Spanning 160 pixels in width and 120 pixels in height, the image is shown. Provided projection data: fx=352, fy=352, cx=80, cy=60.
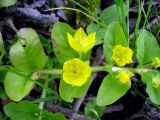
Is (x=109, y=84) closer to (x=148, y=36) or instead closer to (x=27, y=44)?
(x=148, y=36)

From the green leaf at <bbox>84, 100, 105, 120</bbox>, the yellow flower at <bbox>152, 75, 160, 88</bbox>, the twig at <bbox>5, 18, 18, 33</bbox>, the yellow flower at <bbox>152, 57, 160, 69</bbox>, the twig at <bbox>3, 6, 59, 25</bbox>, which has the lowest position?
the green leaf at <bbox>84, 100, 105, 120</bbox>

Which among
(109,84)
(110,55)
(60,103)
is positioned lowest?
(60,103)

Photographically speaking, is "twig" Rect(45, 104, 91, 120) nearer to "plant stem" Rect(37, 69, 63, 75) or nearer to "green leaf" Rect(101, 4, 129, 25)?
"plant stem" Rect(37, 69, 63, 75)

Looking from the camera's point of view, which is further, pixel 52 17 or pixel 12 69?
pixel 52 17

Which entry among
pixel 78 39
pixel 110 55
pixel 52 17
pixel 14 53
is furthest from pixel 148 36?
pixel 14 53

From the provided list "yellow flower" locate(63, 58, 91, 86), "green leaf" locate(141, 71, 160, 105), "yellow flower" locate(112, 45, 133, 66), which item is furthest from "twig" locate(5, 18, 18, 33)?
"green leaf" locate(141, 71, 160, 105)

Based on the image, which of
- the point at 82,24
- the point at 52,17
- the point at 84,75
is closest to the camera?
the point at 84,75

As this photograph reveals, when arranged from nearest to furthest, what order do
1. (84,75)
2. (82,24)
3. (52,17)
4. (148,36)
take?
(84,75)
(148,36)
(52,17)
(82,24)
